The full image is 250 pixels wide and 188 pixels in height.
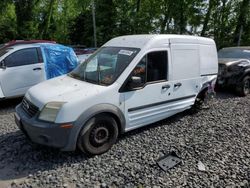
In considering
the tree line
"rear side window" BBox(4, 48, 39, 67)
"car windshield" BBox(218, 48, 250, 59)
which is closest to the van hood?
"rear side window" BBox(4, 48, 39, 67)

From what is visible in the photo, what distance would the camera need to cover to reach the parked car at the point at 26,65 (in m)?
6.25

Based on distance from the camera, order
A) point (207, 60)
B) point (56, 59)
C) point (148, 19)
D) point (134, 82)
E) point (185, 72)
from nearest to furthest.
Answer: point (134, 82) → point (185, 72) → point (207, 60) → point (56, 59) → point (148, 19)

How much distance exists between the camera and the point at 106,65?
449 cm

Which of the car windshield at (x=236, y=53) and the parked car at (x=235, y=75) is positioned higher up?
the car windshield at (x=236, y=53)

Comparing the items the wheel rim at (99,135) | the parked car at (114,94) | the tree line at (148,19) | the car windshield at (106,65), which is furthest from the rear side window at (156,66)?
the tree line at (148,19)

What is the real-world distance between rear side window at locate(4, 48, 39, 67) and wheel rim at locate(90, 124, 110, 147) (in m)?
3.70

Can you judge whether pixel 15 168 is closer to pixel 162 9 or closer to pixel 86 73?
pixel 86 73

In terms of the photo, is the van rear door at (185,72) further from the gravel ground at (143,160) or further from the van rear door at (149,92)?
the gravel ground at (143,160)

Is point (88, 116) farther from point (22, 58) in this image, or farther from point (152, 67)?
point (22, 58)

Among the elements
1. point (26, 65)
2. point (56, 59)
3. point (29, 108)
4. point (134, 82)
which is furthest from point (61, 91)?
point (56, 59)

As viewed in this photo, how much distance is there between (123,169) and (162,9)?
2113 centimetres

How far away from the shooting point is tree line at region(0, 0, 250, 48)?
20.4 metres

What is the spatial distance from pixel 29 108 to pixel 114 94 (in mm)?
1411

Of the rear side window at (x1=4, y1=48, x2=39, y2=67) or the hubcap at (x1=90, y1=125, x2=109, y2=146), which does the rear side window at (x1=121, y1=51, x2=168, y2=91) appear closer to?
the hubcap at (x1=90, y1=125, x2=109, y2=146)
